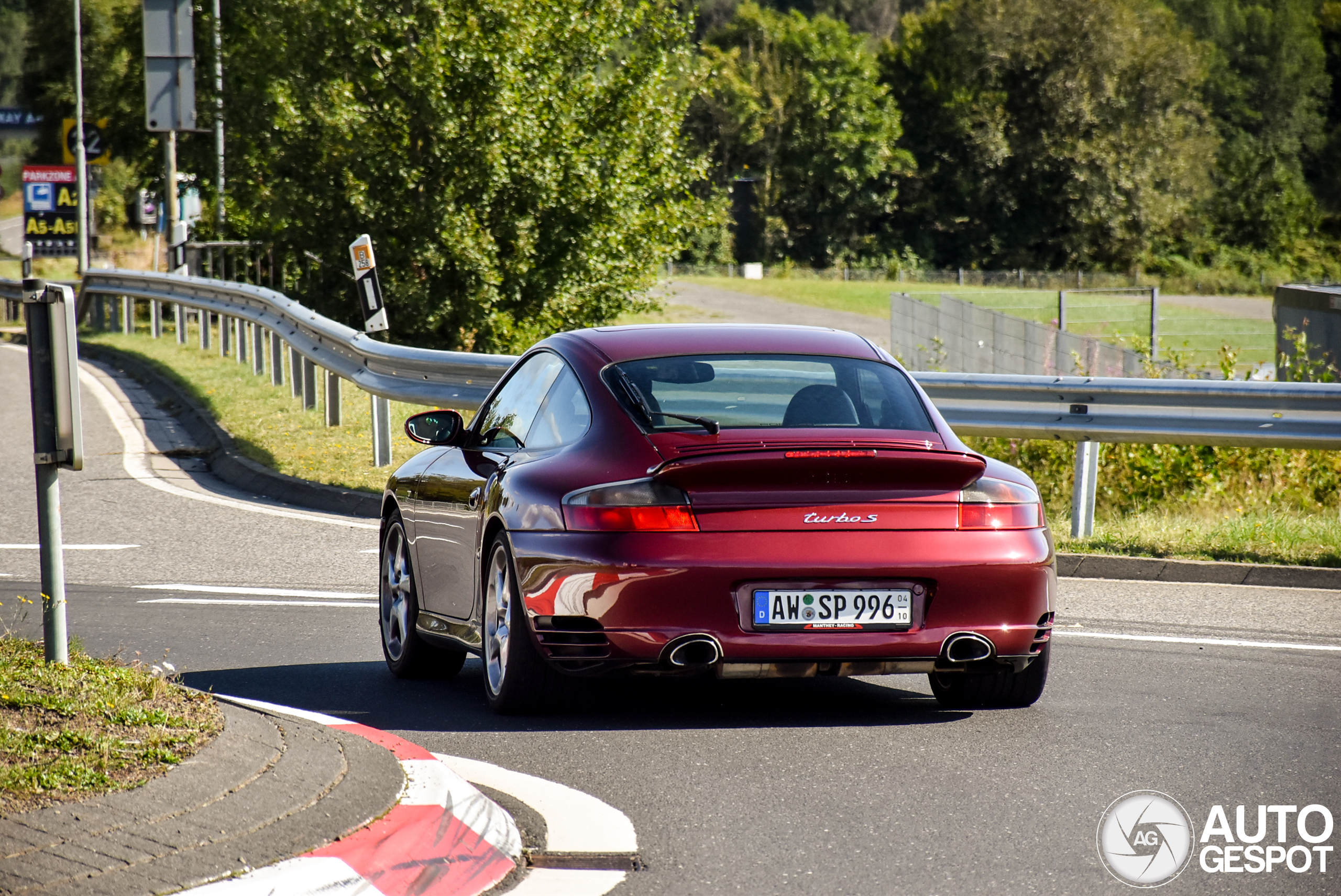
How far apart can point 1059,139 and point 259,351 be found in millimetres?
66908

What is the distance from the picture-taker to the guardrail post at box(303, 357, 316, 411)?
680 inches

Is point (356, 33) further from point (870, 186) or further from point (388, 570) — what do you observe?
point (870, 186)

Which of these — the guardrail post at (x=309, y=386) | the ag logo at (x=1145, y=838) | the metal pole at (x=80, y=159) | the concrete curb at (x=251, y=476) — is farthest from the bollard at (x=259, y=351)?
the metal pole at (x=80, y=159)

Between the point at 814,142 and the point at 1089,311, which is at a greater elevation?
the point at 814,142

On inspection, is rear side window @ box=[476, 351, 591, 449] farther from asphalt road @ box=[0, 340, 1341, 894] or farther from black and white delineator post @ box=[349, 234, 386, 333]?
black and white delineator post @ box=[349, 234, 386, 333]

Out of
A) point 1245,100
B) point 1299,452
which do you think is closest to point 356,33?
point 1299,452

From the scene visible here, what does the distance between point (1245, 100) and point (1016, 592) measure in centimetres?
11122

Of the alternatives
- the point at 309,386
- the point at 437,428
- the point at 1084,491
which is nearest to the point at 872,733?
the point at 437,428

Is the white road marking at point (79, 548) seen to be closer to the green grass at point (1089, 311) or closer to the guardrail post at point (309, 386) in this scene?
the guardrail post at point (309, 386)

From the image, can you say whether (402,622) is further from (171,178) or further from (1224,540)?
(171,178)

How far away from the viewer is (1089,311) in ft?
129

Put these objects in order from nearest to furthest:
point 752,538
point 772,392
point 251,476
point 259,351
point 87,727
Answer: point 87,727 → point 752,538 → point 772,392 → point 251,476 → point 259,351

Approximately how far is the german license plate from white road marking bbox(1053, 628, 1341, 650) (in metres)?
2.45

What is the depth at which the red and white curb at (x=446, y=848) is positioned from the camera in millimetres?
3912
